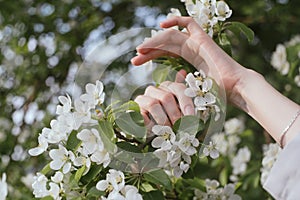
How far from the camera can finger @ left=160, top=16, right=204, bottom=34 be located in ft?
→ 3.96

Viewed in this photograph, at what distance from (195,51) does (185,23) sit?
0.22 feet

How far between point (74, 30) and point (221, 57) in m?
Answer: 1.84

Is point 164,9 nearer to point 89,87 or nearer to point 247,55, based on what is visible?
point 247,55

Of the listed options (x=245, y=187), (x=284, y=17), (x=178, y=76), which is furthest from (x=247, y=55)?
(x=178, y=76)

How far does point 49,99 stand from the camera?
A: 280cm

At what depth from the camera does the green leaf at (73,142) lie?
3.74 ft

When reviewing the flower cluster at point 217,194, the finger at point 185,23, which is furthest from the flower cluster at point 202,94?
the flower cluster at point 217,194

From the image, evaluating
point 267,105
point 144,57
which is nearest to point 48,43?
point 144,57

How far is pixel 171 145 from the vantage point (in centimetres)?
112

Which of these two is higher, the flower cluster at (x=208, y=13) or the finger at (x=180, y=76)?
the flower cluster at (x=208, y=13)

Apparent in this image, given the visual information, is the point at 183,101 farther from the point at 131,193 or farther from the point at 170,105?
the point at 131,193

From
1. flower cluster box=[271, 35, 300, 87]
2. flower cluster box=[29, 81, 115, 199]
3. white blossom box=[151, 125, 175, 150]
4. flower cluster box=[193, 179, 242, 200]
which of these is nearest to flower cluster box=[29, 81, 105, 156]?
flower cluster box=[29, 81, 115, 199]

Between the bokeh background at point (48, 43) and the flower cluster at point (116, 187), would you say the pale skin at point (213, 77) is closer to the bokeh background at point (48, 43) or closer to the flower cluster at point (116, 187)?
the flower cluster at point (116, 187)

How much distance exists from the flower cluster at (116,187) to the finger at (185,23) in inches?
11.4
